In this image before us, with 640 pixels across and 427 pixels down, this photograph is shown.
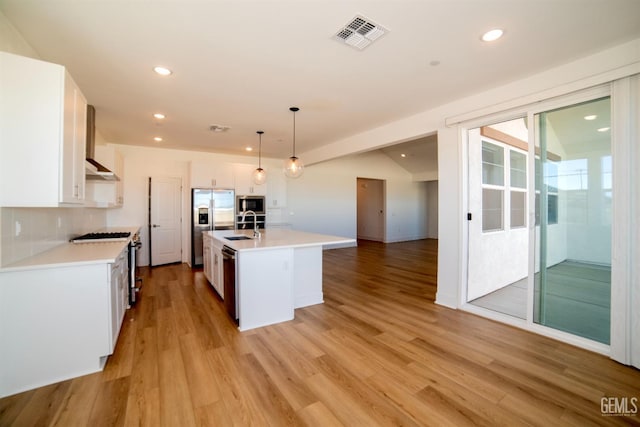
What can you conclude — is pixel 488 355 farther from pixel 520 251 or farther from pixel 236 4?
pixel 236 4

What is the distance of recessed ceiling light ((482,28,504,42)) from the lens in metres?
2.06

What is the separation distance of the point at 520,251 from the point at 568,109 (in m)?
2.52

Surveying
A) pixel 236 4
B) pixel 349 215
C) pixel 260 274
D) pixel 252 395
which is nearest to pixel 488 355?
pixel 252 395

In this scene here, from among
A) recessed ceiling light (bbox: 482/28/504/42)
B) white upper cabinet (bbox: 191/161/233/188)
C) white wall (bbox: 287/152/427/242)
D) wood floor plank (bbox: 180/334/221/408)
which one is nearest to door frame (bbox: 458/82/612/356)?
recessed ceiling light (bbox: 482/28/504/42)

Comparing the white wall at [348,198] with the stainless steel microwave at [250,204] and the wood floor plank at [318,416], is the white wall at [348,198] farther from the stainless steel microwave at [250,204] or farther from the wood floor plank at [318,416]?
the wood floor plank at [318,416]

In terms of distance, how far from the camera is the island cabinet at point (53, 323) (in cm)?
189

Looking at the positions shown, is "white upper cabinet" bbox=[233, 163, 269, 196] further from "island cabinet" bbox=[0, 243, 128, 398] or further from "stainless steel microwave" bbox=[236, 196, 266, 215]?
"island cabinet" bbox=[0, 243, 128, 398]

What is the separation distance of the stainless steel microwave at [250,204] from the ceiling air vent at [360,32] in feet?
14.9

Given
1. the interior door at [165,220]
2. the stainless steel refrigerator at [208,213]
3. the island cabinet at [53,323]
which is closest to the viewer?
the island cabinet at [53,323]

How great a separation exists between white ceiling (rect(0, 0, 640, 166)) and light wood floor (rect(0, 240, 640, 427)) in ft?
8.61

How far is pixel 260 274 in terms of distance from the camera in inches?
118

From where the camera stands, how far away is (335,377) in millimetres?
2082

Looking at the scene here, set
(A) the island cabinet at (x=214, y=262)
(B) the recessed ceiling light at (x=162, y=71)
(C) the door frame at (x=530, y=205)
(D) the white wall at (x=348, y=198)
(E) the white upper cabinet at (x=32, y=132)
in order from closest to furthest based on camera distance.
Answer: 1. (E) the white upper cabinet at (x=32, y=132)
2. (C) the door frame at (x=530, y=205)
3. (B) the recessed ceiling light at (x=162, y=71)
4. (A) the island cabinet at (x=214, y=262)
5. (D) the white wall at (x=348, y=198)

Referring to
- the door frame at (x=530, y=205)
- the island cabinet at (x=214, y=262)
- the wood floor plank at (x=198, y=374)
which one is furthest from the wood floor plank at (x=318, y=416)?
the door frame at (x=530, y=205)
